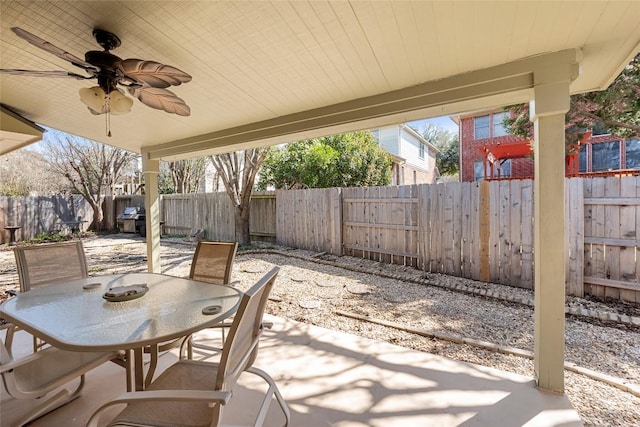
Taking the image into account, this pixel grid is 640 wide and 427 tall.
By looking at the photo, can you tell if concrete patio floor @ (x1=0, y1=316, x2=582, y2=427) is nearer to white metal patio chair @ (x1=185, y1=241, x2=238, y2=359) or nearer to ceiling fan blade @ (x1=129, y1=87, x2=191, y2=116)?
white metal patio chair @ (x1=185, y1=241, x2=238, y2=359)

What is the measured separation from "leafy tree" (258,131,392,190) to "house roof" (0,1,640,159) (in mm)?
5736

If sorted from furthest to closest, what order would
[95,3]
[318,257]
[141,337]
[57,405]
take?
[318,257], [57,405], [95,3], [141,337]

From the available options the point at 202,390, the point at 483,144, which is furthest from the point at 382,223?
the point at 483,144

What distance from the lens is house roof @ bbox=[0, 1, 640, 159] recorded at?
1708mm

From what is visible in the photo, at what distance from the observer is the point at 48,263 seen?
2604 mm

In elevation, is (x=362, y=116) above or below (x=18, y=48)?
below

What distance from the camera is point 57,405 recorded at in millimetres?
1901

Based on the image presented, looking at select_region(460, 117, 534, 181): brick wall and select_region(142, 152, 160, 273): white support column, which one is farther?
select_region(460, 117, 534, 181): brick wall

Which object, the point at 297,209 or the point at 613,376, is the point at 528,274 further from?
the point at 297,209

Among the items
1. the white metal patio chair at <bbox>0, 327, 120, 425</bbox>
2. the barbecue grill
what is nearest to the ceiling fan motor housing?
the white metal patio chair at <bbox>0, 327, 120, 425</bbox>

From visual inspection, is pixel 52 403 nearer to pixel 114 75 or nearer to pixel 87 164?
pixel 114 75

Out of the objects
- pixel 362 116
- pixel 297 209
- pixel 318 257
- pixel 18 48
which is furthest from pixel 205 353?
pixel 297 209

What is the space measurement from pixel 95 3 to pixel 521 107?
690 centimetres

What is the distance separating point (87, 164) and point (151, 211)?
9.63m
